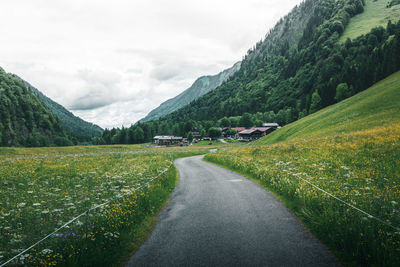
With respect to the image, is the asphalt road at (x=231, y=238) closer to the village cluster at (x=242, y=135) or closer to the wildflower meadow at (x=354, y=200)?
the wildflower meadow at (x=354, y=200)

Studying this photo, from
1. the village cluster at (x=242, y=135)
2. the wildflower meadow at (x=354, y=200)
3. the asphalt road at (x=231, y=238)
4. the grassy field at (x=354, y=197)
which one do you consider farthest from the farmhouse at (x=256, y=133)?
the asphalt road at (x=231, y=238)

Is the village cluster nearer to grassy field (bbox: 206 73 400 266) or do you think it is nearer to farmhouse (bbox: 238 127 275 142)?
farmhouse (bbox: 238 127 275 142)

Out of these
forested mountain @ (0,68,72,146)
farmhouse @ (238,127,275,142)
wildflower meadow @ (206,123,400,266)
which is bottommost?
wildflower meadow @ (206,123,400,266)

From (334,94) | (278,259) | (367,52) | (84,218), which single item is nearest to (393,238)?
(278,259)

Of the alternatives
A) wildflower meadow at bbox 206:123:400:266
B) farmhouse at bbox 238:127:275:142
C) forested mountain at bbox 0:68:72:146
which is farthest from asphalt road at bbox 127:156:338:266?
forested mountain at bbox 0:68:72:146

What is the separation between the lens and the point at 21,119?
Answer: 171 metres

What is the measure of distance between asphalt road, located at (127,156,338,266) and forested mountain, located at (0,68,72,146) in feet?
573

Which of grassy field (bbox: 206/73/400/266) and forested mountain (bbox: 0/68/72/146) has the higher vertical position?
forested mountain (bbox: 0/68/72/146)

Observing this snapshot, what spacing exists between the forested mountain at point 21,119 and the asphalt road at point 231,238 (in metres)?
175

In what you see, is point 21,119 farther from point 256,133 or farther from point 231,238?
point 231,238

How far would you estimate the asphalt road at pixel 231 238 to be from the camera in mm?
6109

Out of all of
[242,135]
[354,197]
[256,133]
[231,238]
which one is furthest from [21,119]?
[354,197]

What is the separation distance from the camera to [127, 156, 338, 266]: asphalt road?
611 cm

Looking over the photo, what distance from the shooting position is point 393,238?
5852 mm
